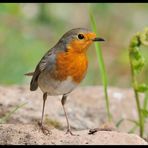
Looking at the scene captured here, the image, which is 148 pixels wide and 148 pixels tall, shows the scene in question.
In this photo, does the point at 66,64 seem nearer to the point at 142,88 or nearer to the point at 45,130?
the point at 45,130

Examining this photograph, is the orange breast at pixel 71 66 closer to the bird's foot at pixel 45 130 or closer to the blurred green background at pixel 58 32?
the bird's foot at pixel 45 130

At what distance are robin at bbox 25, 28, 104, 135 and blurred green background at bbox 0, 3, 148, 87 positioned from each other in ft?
8.94

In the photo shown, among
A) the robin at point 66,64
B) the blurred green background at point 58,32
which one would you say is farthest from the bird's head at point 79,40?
the blurred green background at point 58,32

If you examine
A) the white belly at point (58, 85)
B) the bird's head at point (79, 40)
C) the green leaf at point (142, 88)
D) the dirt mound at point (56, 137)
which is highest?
the bird's head at point (79, 40)

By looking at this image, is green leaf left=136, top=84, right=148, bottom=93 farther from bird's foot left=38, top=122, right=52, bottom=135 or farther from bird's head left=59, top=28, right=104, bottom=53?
bird's foot left=38, top=122, right=52, bottom=135

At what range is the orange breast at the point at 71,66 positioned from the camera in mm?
5305

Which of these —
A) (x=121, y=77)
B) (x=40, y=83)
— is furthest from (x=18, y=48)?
(x=40, y=83)

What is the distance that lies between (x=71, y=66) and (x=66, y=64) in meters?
0.04

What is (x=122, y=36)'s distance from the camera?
10.9 m

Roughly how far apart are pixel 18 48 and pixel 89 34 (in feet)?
11.8

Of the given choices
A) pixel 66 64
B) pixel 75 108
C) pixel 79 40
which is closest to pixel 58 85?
pixel 66 64

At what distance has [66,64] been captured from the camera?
5305mm

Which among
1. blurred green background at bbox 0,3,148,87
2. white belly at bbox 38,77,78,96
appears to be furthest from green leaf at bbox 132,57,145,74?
blurred green background at bbox 0,3,148,87

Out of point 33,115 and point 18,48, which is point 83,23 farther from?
point 33,115
